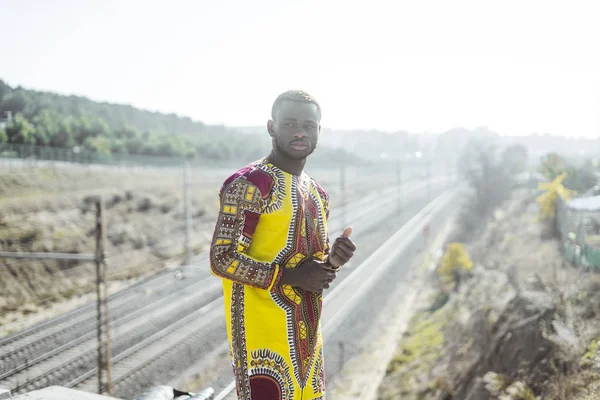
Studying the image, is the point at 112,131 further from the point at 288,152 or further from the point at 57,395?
the point at 288,152

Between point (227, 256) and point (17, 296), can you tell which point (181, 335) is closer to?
point (17, 296)

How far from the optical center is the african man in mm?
1990

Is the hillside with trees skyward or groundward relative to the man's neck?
skyward

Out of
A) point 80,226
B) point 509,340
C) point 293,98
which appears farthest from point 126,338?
point 80,226

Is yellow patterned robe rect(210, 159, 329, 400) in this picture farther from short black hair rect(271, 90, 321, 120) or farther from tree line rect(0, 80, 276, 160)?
tree line rect(0, 80, 276, 160)

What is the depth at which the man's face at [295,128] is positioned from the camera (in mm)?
2111

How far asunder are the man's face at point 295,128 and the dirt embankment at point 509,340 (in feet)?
10.3

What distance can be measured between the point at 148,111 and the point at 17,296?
3564 cm

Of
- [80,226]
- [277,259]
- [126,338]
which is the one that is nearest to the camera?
Answer: [277,259]

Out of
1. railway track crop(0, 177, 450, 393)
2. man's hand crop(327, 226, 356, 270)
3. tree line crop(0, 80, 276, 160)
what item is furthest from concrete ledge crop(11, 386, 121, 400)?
tree line crop(0, 80, 276, 160)

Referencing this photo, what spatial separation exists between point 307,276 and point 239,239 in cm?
32

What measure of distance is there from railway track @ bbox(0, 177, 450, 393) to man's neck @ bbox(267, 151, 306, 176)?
2725 mm

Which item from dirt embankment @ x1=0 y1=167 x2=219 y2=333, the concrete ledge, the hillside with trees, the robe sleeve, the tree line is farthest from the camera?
the hillside with trees

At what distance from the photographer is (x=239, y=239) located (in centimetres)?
199
